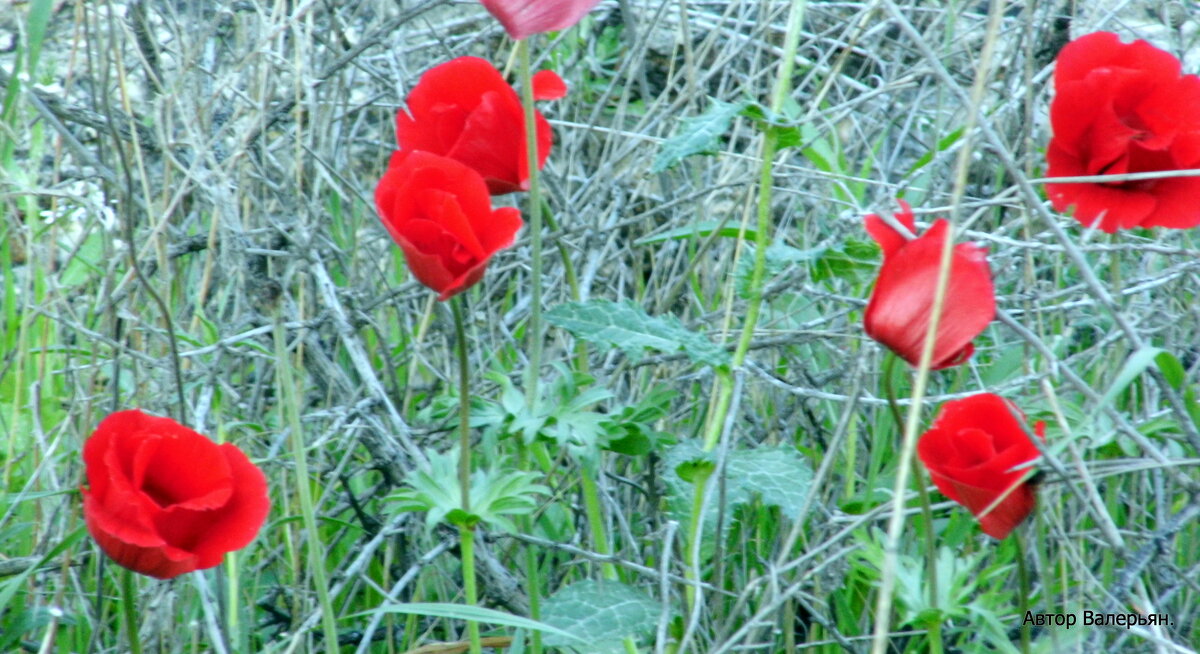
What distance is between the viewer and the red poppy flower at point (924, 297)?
2.60 feet

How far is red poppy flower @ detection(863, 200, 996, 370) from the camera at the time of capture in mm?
792

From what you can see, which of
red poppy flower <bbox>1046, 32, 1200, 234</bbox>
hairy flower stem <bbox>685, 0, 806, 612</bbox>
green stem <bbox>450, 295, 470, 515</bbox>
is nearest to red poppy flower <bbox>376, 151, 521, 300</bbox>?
green stem <bbox>450, 295, 470, 515</bbox>

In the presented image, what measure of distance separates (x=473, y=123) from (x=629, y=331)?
0.72 feet

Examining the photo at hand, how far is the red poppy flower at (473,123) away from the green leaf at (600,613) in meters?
0.38

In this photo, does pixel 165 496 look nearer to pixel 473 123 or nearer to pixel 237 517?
pixel 237 517

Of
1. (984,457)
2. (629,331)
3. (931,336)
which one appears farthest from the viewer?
(629,331)

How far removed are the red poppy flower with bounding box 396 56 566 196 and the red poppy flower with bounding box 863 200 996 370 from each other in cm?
31

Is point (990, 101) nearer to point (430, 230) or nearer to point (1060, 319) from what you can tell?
point (1060, 319)

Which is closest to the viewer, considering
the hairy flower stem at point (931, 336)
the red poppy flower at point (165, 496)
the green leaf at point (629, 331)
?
the hairy flower stem at point (931, 336)

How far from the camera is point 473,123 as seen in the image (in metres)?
0.94

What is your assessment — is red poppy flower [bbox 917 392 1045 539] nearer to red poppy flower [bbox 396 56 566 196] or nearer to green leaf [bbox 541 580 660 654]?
green leaf [bbox 541 580 660 654]

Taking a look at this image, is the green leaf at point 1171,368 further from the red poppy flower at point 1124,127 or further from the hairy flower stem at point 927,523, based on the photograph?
the hairy flower stem at point 927,523

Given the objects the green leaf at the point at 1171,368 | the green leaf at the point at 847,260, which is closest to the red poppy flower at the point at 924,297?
the green leaf at the point at 847,260

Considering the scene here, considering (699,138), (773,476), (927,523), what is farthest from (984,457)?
(699,138)
